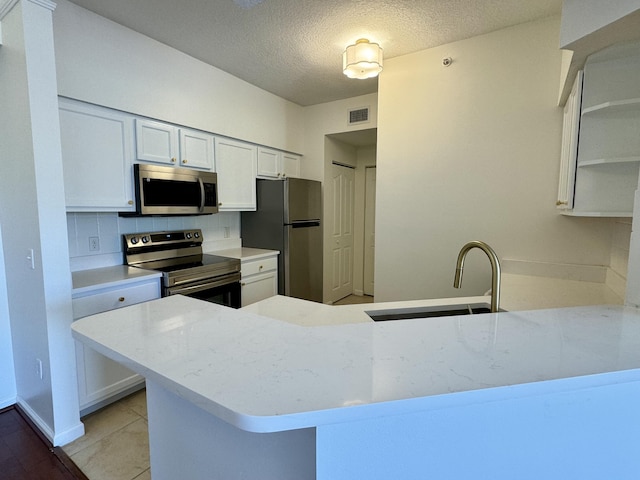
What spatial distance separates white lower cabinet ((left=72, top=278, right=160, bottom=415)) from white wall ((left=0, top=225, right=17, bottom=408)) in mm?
613

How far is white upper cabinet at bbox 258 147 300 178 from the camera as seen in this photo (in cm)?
348

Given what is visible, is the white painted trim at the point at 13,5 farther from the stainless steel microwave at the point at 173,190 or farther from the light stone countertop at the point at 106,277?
the light stone countertop at the point at 106,277

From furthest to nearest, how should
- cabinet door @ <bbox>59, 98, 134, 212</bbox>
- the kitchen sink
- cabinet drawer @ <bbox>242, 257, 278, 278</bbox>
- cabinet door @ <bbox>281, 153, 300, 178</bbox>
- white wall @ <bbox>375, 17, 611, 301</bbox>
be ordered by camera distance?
cabinet door @ <bbox>281, 153, 300, 178</bbox> → cabinet drawer @ <bbox>242, 257, 278, 278</bbox> → white wall @ <bbox>375, 17, 611, 301</bbox> → cabinet door @ <bbox>59, 98, 134, 212</bbox> → the kitchen sink

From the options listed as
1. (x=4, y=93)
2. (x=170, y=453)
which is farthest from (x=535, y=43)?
(x=4, y=93)

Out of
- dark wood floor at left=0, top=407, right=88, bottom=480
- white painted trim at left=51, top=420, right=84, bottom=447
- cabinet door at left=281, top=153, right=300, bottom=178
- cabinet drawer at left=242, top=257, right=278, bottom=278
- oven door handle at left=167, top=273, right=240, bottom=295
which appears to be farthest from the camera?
cabinet door at left=281, top=153, right=300, bottom=178

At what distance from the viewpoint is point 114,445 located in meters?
1.79

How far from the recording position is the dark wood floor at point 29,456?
159 centimetres

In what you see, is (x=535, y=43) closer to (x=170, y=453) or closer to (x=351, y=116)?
(x=351, y=116)

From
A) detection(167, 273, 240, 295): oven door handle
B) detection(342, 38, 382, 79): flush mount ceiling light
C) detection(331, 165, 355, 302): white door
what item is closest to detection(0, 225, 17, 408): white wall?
detection(167, 273, 240, 295): oven door handle

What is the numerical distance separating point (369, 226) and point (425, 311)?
338 cm

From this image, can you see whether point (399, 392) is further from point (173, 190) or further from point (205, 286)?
point (173, 190)

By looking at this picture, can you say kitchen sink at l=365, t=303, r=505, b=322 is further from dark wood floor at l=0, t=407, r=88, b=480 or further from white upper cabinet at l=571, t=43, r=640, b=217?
dark wood floor at l=0, t=407, r=88, b=480

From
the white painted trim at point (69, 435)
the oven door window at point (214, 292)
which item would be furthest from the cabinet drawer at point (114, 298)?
the white painted trim at point (69, 435)

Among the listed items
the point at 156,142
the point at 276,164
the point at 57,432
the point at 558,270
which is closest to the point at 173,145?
the point at 156,142
